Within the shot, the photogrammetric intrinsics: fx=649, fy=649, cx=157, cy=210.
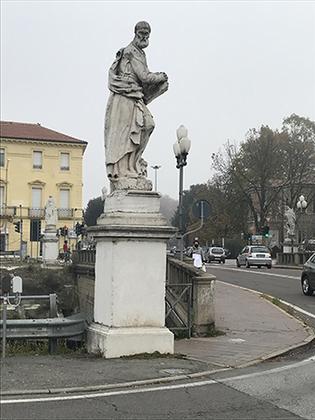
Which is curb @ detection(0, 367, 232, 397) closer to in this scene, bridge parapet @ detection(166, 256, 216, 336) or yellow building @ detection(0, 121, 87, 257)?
bridge parapet @ detection(166, 256, 216, 336)

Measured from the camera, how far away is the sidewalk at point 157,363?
795 centimetres

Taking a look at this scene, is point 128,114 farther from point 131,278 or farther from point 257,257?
point 257,257

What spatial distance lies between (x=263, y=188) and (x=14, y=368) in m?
60.4

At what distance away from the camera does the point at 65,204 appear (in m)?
83.8

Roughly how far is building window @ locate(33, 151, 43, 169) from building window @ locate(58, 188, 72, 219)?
429 centimetres

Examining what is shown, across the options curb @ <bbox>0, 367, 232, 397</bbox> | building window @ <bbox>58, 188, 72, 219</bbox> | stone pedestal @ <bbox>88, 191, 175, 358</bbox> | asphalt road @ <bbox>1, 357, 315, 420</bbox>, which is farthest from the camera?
building window @ <bbox>58, 188, 72, 219</bbox>

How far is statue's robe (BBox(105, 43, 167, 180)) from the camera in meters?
10.3

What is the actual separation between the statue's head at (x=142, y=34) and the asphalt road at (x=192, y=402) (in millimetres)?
5397

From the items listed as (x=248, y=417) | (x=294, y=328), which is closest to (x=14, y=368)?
(x=248, y=417)

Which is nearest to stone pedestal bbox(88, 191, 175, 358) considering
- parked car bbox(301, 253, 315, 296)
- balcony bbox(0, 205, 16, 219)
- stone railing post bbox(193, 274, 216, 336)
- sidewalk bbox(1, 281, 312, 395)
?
sidewalk bbox(1, 281, 312, 395)

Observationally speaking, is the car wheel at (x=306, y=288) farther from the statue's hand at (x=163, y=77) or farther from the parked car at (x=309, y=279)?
the statue's hand at (x=163, y=77)

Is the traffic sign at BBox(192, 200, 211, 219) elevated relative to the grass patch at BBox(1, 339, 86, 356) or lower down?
elevated

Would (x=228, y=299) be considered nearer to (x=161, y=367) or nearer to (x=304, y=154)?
(x=161, y=367)

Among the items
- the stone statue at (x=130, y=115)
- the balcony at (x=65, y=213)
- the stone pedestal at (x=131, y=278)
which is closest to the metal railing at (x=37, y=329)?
the stone pedestal at (x=131, y=278)
